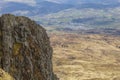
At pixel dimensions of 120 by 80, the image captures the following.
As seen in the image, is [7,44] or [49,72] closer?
[7,44]

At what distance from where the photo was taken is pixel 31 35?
1758 inches

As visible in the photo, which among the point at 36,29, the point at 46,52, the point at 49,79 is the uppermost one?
the point at 36,29

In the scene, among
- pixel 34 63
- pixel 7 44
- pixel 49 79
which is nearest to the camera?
pixel 7 44

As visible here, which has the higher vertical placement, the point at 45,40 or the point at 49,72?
the point at 45,40

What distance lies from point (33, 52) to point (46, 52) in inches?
181

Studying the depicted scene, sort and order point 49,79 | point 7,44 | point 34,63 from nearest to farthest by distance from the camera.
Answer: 1. point 7,44
2. point 34,63
3. point 49,79

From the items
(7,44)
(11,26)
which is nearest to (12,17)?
(11,26)

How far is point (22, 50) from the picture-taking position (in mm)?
41438

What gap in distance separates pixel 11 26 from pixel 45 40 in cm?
808

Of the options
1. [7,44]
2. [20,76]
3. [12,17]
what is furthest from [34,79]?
[12,17]

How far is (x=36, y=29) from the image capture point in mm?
46938

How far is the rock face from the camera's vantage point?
1556 inches

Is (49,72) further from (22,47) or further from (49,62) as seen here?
(22,47)

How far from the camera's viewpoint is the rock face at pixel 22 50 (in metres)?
39.5
